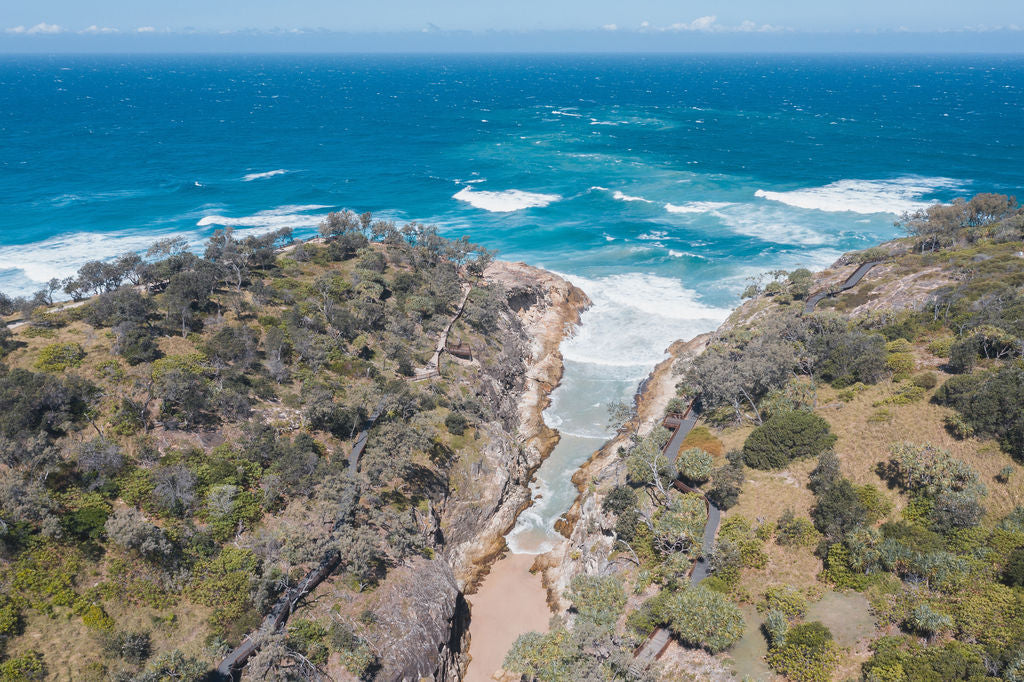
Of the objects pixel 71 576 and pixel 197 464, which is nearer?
pixel 71 576

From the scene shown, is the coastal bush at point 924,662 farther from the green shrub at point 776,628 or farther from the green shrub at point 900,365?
the green shrub at point 900,365

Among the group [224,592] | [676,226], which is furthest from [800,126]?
[224,592]

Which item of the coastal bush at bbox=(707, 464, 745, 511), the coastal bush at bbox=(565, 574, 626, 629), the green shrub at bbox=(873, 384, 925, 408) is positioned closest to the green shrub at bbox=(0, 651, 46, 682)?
the coastal bush at bbox=(565, 574, 626, 629)

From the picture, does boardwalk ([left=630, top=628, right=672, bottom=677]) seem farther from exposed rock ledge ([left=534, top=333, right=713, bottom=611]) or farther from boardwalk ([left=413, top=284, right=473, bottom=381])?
boardwalk ([left=413, top=284, right=473, bottom=381])

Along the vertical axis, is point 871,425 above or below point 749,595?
above

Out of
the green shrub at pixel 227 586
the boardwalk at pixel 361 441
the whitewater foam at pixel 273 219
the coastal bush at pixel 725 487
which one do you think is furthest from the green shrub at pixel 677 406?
the whitewater foam at pixel 273 219

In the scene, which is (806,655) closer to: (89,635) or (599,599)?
(599,599)

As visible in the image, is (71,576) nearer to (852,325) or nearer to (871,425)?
(871,425)
